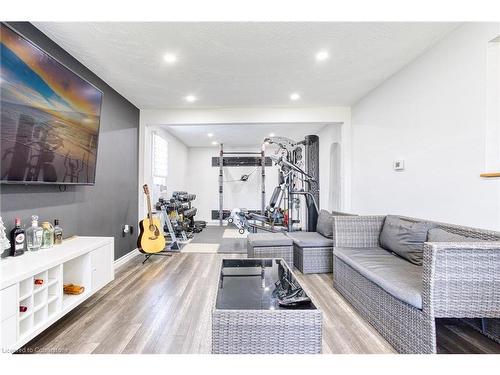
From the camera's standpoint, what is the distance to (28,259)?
165 cm

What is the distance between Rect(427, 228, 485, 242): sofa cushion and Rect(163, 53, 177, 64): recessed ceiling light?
286cm

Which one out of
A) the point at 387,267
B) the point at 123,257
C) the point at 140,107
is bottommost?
Answer: the point at 123,257

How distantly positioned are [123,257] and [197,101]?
261 cm

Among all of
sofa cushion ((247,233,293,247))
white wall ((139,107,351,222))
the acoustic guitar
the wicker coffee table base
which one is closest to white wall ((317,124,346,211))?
white wall ((139,107,351,222))

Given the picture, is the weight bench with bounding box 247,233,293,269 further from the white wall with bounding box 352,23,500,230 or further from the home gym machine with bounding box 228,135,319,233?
the home gym machine with bounding box 228,135,319,233

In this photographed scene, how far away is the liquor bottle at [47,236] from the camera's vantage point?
195cm

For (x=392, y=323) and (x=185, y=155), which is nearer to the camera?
(x=392, y=323)

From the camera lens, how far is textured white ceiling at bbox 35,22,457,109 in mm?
1998

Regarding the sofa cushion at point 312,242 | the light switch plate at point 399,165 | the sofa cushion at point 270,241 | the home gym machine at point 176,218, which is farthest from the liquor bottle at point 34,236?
the light switch plate at point 399,165

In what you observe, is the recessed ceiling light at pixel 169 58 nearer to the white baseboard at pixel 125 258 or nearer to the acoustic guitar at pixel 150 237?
the acoustic guitar at pixel 150 237

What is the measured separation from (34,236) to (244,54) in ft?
8.06

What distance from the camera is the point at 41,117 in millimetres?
1825
